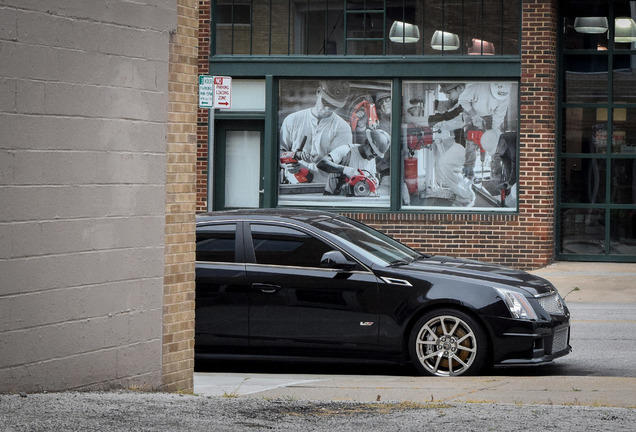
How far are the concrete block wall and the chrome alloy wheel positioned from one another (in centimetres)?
271

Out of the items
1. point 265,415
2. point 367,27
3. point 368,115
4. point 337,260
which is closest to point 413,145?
point 368,115

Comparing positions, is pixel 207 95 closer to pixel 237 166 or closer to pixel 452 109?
pixel 237 166

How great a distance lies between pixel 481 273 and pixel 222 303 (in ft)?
7.69

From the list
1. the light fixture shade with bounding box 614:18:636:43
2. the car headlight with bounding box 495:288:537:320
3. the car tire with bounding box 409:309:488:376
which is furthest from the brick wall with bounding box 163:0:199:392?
the light fixture shade with bounding box 614:18:636:43

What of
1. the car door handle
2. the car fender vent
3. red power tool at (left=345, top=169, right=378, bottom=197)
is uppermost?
red power tool at (left=345, top=169, right=378, bottom=197)

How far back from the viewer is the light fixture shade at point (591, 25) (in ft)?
58.4

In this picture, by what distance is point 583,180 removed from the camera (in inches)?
710

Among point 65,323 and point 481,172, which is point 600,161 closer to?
point 481,172

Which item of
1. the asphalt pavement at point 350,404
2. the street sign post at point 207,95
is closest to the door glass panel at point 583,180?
the street sign post at point 207,95

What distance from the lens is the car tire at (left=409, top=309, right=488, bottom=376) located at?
9.36 metres

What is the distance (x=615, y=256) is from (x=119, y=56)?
12526 mm

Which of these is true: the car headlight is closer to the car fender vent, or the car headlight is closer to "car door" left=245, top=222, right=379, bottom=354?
the car fender vent

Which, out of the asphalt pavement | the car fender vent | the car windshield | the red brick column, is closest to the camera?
the asphalt pavement

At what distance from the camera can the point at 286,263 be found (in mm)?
9883
